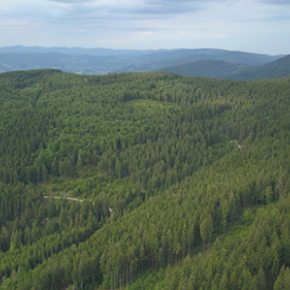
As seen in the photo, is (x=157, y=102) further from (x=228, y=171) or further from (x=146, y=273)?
(x=146, y=273)

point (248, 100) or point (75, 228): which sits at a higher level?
point (248, 100)

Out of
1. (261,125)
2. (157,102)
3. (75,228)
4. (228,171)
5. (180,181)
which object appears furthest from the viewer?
(157,102)

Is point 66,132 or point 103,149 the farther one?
point 66,132

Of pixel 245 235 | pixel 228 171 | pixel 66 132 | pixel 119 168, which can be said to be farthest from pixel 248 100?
pixel 245 235

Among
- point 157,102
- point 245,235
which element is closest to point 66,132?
point 157,102

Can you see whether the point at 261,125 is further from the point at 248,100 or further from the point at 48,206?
the point at 48,206

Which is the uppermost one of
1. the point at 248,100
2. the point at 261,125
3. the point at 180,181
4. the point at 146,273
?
the point at 248,100

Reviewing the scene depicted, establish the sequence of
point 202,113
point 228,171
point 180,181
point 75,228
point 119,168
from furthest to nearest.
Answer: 1. point 202,113
2. point 119,168
3. point 180,181
4. point 228,171
5. point 75,228
